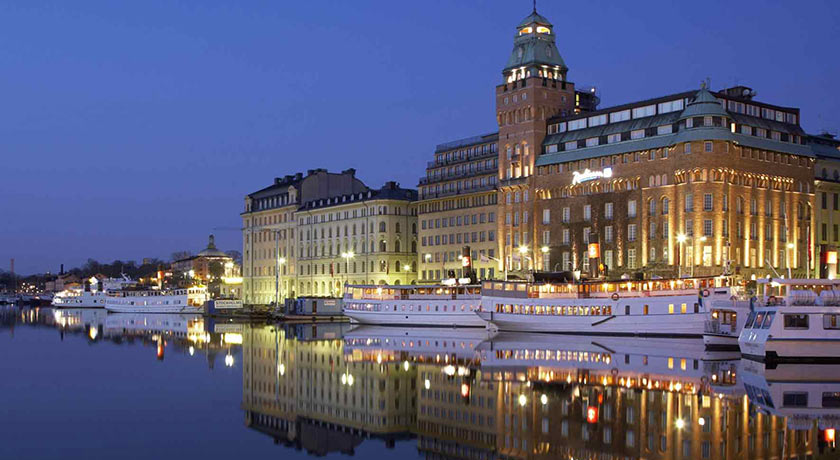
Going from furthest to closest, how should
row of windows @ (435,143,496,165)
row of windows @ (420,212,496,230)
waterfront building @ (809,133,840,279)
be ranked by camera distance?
1. row of windows @ (435,143,496,165)
2. row of windows @ (420,212,496,230)
3. waterfront building @ (809,133,840,279)

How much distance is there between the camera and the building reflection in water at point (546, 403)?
39.3m

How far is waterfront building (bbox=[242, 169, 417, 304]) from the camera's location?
16962 centimetres

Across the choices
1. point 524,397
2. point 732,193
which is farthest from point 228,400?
point 732,193

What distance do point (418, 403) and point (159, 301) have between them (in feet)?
444

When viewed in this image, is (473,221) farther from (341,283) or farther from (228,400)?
(228,400)

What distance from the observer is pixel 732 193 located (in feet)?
382

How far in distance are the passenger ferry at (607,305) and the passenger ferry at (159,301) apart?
78923 mm

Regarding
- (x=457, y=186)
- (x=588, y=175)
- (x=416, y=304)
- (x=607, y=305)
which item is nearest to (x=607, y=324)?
(x=607, y=305)

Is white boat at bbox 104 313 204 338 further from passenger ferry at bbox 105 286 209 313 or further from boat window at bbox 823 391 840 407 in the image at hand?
boat window at bbox 823 391 840 407

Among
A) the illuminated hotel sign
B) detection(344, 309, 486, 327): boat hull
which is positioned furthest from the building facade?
detection(344, 309, 486, 327): boat hull

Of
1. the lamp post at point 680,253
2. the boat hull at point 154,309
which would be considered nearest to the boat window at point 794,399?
the lamp post at point 680,253

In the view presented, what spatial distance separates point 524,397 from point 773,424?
13.2m

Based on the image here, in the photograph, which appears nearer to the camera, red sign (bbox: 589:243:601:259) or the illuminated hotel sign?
red sign (bbox: 589:243:601:259)

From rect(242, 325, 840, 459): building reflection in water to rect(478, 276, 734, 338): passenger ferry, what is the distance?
32.2 ft
